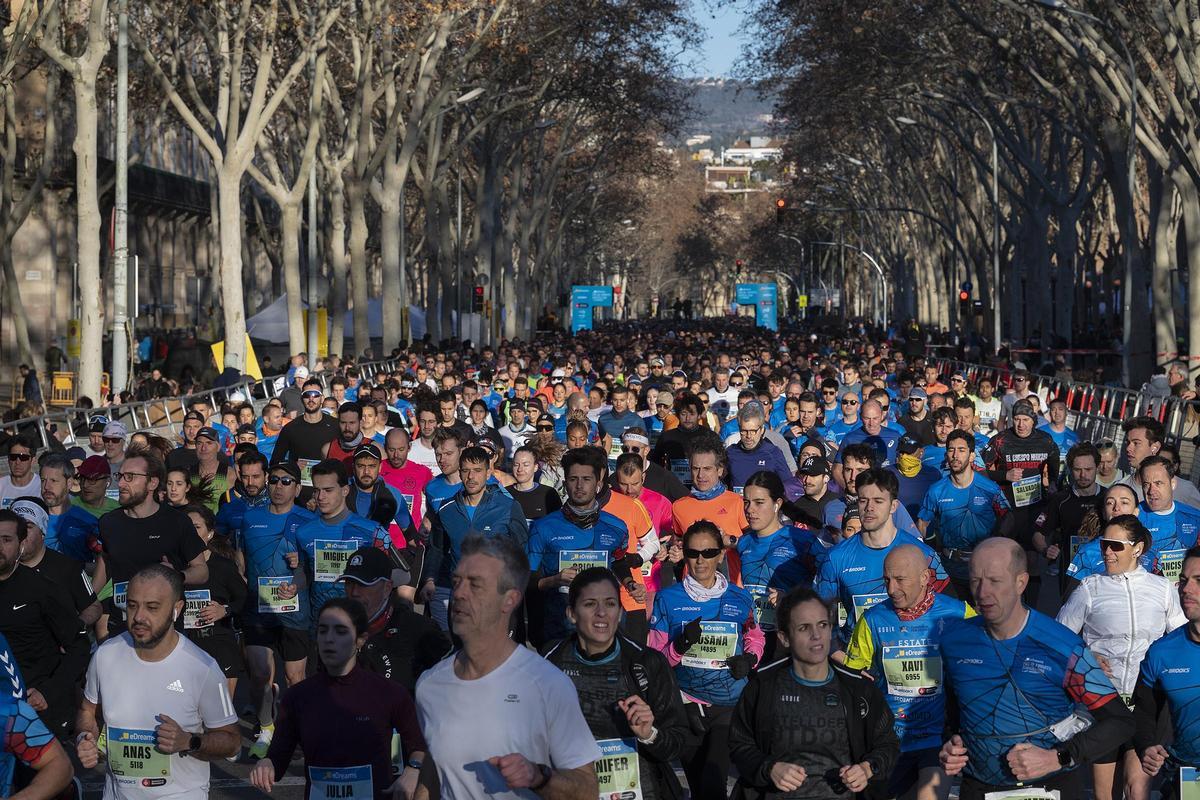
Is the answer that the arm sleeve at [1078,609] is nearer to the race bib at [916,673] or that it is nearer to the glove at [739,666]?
the race bib at [916,673]

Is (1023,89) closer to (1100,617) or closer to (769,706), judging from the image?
(1100,617)

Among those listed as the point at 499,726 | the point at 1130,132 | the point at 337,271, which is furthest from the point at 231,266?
the point at 499,726

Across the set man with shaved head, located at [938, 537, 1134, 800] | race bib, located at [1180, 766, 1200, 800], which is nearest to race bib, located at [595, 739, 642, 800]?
man with shaved head, located at [938, 537, 1134, 800]

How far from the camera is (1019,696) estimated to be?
6121mm

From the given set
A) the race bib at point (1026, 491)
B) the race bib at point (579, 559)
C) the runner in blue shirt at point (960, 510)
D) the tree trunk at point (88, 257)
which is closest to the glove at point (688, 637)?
the race bib at point (579, 559)

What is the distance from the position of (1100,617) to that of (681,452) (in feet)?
22.5

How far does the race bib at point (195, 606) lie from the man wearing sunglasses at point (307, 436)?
5724 millimetres

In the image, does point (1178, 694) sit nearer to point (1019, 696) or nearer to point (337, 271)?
point (1019, 696)

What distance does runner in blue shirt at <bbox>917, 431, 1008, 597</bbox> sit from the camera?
35.6ft

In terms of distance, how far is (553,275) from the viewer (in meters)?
90.0

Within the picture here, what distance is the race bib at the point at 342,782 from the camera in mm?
6273

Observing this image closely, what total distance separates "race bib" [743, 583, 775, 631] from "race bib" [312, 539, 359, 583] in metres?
1.89

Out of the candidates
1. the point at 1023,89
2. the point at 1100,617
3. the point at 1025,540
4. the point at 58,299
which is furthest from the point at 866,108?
the point at 1100,617

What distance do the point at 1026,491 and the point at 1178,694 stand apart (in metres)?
6.11
